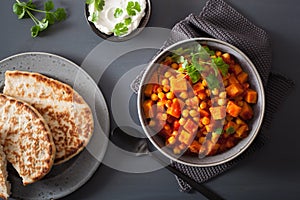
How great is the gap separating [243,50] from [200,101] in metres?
0.32

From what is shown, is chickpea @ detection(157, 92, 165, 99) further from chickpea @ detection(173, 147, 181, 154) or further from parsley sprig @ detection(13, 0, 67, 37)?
parsley sprig @ detection(13, 0, 67, 37)

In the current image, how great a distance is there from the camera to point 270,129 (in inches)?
88.7

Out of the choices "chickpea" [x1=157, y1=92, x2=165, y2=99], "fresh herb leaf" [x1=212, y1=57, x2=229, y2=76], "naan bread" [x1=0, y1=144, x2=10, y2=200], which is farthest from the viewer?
"naan bread" [x1=0, y1=144, x2=10, y2=200]

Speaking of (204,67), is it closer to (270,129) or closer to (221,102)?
(221,102)

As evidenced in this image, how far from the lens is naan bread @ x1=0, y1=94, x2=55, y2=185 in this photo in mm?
2203

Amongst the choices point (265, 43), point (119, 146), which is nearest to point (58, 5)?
point (119, 146)

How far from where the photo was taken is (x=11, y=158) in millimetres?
2264

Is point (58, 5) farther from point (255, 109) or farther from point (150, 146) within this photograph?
point (255, 109)

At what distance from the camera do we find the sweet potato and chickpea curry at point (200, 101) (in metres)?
2.04

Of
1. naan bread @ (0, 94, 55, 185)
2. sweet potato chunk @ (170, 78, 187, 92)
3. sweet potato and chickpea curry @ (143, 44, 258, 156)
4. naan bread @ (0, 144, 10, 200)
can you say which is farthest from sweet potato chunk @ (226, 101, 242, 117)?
naan bread @ (0, 144, 10, 200)

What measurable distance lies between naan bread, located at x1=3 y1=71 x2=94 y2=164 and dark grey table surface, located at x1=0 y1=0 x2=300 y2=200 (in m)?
0.16

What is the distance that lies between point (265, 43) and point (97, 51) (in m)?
0.81

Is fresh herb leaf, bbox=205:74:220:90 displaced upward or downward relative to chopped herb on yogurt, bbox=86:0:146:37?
downward

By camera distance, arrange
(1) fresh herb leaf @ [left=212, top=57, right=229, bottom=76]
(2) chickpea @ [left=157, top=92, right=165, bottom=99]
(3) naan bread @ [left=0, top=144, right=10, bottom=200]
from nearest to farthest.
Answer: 1. (1) fresh herb leaf @ [left=212, top=57, right=229, bottom=76]
2. (2) chickpea @ [left=157, top=92, right=165, bottom=99]
3. (3) naan bread @ [left=0, top=144, right=10, bottom=200]
